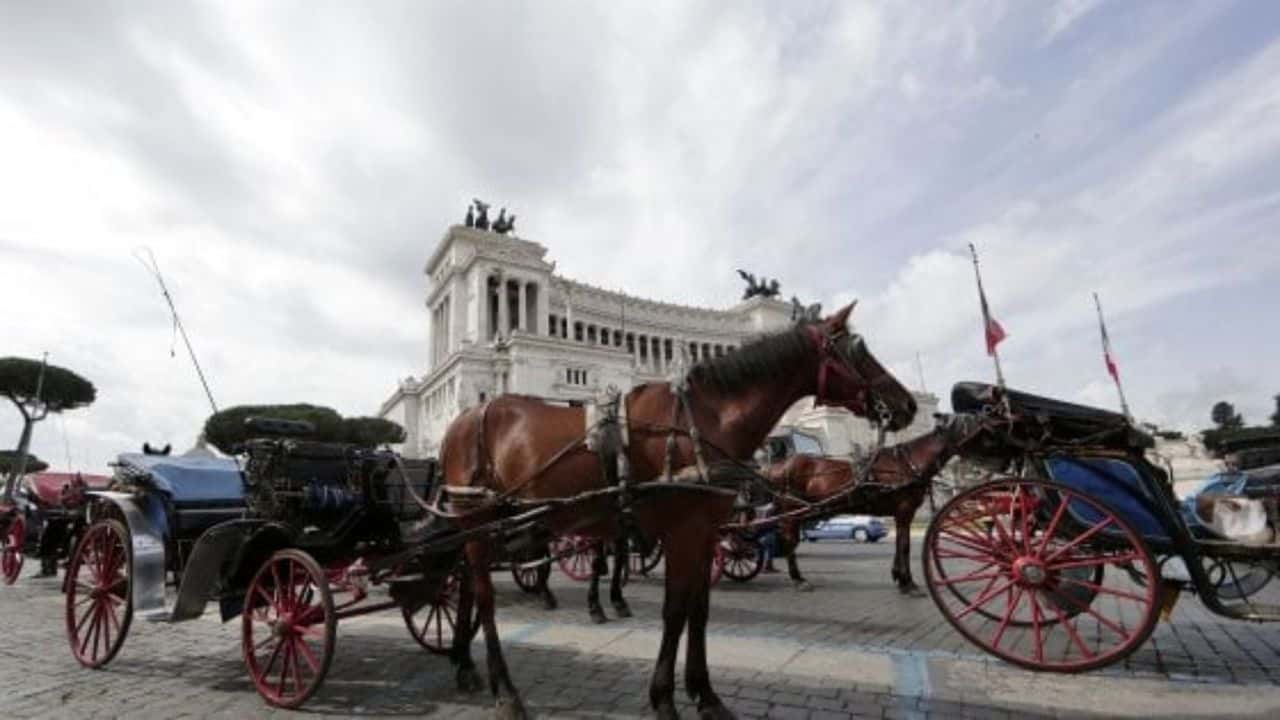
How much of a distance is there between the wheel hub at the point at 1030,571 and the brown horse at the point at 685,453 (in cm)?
120

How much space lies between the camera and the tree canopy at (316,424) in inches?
2010

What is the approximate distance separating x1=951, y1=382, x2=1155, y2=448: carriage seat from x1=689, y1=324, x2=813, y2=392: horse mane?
167cm

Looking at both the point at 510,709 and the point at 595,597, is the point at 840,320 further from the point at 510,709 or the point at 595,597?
the point at 595,597

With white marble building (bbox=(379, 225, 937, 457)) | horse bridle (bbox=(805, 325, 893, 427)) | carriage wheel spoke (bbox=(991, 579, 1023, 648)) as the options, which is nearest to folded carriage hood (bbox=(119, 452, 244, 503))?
horse bridle (bbox=(805, 325, 893, 427))

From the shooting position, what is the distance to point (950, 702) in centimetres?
464

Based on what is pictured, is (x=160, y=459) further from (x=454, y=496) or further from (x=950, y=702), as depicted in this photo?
(x=950, y=702)

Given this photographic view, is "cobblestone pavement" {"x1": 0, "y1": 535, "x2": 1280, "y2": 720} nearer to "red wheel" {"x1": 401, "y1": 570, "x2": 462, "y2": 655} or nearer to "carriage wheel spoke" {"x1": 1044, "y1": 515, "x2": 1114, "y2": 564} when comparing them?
"red wheel" {"x1": 401, "y1": 570, "x2": 462, "y2": 655}

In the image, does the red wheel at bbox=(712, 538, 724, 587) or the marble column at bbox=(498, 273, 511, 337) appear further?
the marble column at bbox=(498, 273, 511, 337)

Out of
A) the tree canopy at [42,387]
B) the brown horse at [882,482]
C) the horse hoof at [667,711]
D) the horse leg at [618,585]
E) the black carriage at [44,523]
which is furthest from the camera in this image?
the tree canopy at [42,387]

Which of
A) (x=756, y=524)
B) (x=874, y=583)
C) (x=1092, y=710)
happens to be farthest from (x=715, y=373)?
(x=874, y=583)

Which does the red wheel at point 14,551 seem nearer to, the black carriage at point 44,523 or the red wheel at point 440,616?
the black carriage at point 44,523

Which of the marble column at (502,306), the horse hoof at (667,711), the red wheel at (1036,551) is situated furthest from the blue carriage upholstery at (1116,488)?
the marble column at (502,306)

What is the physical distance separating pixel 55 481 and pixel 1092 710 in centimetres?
2052

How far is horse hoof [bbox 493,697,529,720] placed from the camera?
14.3ft
